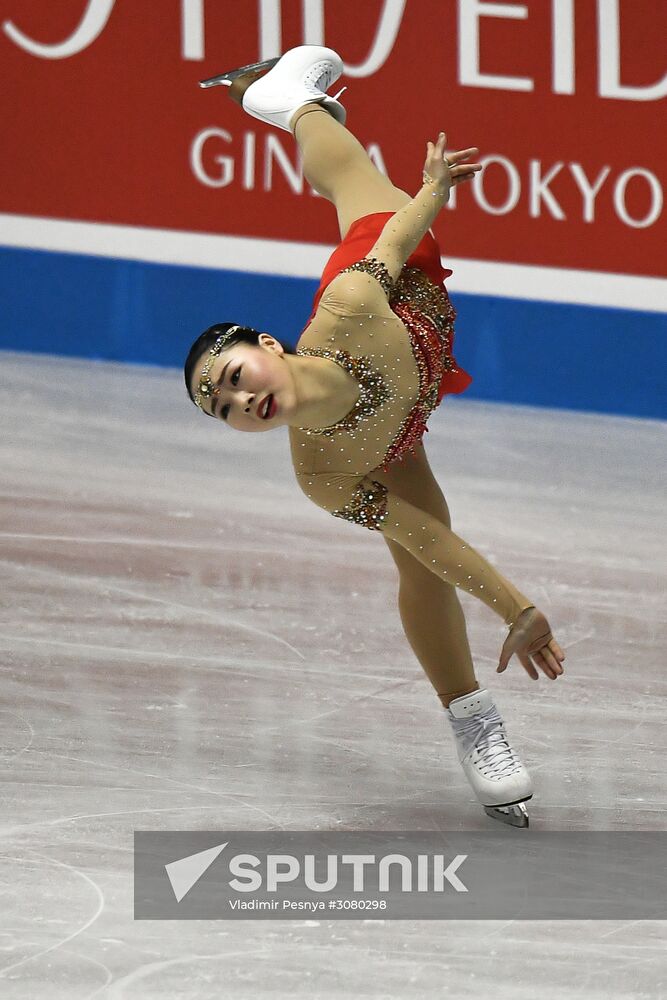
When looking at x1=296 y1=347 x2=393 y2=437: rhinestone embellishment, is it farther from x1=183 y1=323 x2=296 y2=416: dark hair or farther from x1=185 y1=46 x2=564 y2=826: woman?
x1=183 y1=323 x2=296 y2=416: dark hair

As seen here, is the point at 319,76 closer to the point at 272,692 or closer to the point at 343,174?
the point at 343,174

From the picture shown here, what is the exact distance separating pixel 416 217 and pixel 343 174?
37 cm

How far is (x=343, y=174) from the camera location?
2.81 meters

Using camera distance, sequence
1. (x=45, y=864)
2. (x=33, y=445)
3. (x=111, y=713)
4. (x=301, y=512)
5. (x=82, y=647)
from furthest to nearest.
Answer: (x=33, y=445), (x=301, y=512), (x=82, y=647), (x=111, y=713), (x=45, y=864)

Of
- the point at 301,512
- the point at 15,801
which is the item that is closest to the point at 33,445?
the point at 301,512

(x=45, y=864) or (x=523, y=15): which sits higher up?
(x=523, y=15)

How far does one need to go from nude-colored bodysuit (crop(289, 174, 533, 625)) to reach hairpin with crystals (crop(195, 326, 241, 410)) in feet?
0.53

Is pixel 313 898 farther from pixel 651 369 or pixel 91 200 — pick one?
pixel 91 200

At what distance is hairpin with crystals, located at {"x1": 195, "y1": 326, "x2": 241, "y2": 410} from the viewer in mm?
2297

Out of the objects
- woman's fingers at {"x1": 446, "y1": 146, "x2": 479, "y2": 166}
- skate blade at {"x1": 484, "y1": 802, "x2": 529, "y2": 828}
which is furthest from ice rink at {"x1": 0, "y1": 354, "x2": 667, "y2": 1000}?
woman's fingers at {"x1": 446, "y1": 146, "x2": 479, "y2": 166}

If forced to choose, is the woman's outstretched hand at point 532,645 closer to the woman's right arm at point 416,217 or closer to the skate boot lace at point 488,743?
the skate boot lace at point 488,743

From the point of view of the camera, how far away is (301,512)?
4.38 m

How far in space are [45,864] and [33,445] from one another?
2.61 meters

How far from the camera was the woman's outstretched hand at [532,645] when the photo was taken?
2.38 metres
